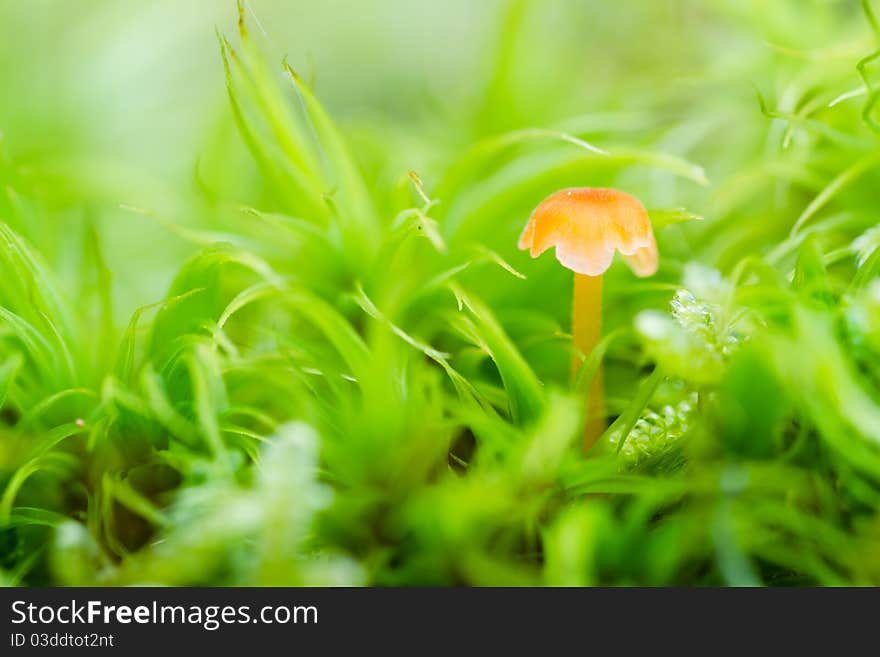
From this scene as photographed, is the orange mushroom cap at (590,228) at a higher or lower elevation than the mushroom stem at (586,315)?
higher

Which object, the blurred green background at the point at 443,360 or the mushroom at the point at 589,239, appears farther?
the mushroom at the point at 589,239

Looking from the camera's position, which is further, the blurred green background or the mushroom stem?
the mushroom stem

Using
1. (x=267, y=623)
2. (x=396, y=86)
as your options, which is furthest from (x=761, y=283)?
(x=396, y=86)

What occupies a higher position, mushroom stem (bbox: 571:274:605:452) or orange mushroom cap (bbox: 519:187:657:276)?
orange mushroom cap (bbox: 519:187:657:276)

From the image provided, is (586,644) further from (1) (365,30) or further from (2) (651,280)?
(1) (365,30)

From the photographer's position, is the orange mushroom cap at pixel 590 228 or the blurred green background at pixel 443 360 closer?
the blurred green background at pixel 443 360

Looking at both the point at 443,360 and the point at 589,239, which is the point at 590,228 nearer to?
the point at 589,239

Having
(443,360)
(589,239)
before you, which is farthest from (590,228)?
(443,360)
